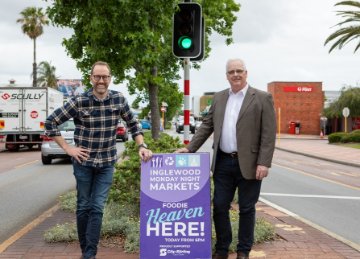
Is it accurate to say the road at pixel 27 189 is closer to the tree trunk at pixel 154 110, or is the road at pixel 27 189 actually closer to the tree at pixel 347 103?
the tree trunk at pixel 154 110

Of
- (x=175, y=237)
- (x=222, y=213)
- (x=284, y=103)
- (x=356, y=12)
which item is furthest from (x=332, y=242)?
(x=284, y=103)

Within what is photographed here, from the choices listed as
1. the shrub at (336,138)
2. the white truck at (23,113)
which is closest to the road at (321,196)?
the white truck at (23,113)

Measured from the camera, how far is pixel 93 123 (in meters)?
4.72

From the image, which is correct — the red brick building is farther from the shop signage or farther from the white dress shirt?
the white dress shirt

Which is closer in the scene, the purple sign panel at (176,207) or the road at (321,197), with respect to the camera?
the purple sign panel at (176,207)

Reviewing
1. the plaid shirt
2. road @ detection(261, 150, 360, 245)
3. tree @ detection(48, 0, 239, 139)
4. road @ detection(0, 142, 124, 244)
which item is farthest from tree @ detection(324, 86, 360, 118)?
the plaid shirt

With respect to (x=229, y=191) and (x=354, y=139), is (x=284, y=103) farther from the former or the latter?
(x=229, y=191)

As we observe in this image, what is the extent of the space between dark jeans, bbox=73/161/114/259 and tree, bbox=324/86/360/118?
47.2 meters

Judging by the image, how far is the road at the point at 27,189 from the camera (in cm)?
813

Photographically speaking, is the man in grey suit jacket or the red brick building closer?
the man in grey suit jacket

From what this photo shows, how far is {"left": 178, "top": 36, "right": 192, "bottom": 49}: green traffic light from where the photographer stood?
725 cm

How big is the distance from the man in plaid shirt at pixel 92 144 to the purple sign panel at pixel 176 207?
0.77 ft

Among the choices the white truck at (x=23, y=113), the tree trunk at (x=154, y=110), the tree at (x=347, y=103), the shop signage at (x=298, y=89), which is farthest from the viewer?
the shop signage at (x=298, y=89)

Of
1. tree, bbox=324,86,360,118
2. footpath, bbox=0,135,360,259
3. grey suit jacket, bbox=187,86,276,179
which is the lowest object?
footpath, bbox=0,135,360,259
